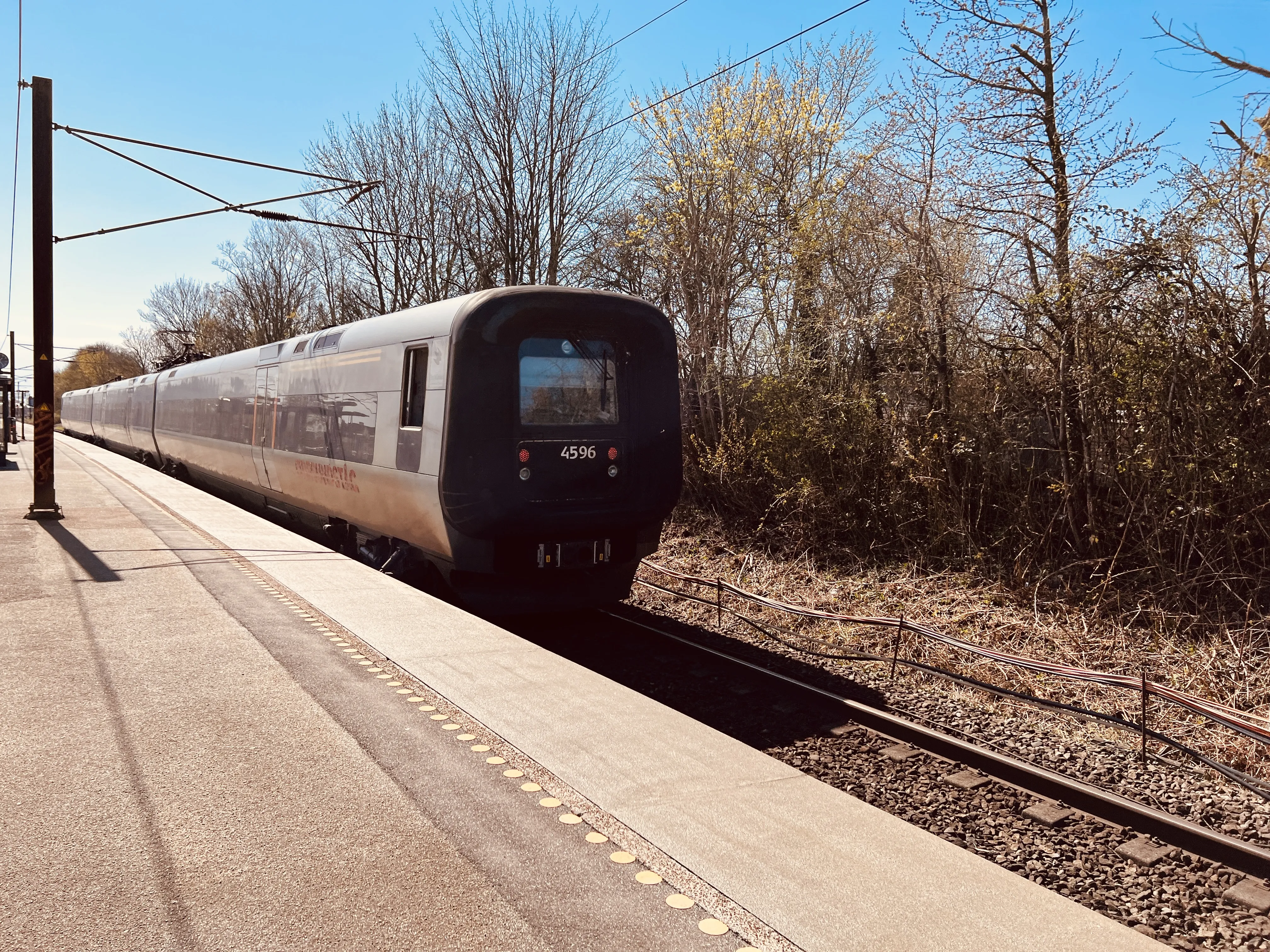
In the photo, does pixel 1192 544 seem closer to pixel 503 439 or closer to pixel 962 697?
pixel 962 697

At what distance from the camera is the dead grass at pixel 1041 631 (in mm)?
6605

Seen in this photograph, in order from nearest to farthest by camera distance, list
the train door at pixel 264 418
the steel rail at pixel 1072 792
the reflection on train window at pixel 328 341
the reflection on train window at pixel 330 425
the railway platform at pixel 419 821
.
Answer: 1. the railway platform at pixel 419 821
2. the steel rail at pixel 1072 792
3. the reflection on train window at pixel 330 425
4. the reflection on train window at pixel 328 341
5. the train door at pixel 264 418

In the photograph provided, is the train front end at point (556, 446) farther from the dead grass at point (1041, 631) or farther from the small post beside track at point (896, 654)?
the small post beside track at point (896, 654)

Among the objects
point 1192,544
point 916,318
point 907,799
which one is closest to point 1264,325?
point 1192,544

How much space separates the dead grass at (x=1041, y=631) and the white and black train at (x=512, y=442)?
2.11 m

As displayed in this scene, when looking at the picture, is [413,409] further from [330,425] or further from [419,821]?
[419,821]

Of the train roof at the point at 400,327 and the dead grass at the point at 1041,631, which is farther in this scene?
the train roof at the point at 400,327

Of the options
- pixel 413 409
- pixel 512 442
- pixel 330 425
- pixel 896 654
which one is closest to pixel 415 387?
pixel 413 409

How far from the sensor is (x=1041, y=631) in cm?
835

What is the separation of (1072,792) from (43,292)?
502 inches

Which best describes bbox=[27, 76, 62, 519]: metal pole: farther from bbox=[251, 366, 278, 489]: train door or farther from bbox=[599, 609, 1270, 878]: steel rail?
bbox=[599, 609, 1270, 878]: steel rail

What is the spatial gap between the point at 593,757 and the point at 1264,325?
6629 millimetres

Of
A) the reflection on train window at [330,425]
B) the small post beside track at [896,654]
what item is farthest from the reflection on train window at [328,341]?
the small post beside track at [896,654]

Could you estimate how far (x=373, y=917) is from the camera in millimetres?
2844
